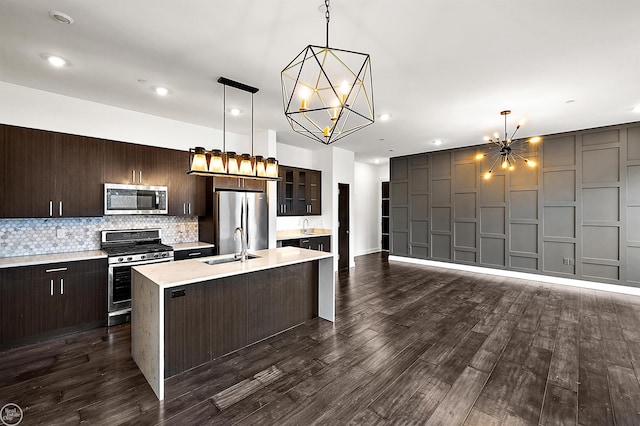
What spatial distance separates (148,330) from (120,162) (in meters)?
2.57

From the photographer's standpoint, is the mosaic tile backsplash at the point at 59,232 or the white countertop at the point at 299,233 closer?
the mosaic tile backsplash at the point at 59,232

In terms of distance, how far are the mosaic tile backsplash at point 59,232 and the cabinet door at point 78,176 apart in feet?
1.13

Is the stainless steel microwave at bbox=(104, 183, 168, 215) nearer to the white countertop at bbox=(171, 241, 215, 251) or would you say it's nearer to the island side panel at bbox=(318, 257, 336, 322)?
the white countertop at bbox=(171, 241, 215, 251)

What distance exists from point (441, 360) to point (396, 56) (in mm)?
3008

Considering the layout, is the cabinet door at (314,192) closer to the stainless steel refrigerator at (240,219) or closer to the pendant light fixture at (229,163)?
the stainless steel refrigerator at (240,219)

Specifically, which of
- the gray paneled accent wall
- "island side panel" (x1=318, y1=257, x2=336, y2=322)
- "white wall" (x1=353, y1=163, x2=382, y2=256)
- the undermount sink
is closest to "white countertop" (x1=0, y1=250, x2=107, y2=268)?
the undermount sink

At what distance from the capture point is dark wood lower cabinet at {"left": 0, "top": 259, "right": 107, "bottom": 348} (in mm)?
2992

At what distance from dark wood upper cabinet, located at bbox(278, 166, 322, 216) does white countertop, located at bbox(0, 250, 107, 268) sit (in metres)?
3.12

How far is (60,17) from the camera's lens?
221cm

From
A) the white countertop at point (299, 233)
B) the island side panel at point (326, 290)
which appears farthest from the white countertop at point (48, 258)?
the white countertop at point (299, 233)

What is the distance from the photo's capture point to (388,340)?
3225 mm

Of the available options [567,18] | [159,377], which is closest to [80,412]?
[159,377]

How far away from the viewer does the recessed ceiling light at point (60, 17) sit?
2170 mm

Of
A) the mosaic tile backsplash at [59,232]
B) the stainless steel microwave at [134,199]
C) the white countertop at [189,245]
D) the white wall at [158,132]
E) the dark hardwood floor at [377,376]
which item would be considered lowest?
the dark hardwood floor at [377,376]
